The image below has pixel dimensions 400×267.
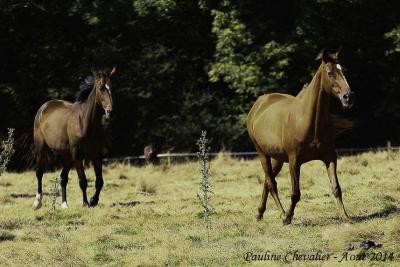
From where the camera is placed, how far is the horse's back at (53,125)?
16.8 metres

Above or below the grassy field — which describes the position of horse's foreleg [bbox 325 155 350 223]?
above

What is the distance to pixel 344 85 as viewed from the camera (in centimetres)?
1160

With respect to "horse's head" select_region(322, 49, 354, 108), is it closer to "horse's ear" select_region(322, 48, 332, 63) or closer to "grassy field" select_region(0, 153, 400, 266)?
"horse's ear" select_region(322, 48, 332, 63)

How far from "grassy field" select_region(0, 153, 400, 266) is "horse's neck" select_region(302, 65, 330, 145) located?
5.11ft

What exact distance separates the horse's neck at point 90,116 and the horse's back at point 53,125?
806mm

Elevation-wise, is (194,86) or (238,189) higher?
(194,86)

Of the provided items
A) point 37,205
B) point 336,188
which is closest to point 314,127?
point 336,188

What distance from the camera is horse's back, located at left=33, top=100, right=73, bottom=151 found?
16828 millimetres

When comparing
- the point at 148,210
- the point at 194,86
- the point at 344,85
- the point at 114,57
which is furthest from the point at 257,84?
the point at 344,85

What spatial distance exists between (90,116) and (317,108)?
591cm

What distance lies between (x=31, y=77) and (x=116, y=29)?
166 inches

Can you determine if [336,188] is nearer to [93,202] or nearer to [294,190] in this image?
[294,190]

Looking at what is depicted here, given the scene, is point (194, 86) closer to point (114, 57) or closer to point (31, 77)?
point (114, 57)

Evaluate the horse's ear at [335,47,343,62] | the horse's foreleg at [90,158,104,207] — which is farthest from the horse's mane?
the horse's ear at [335,47,343,62]
